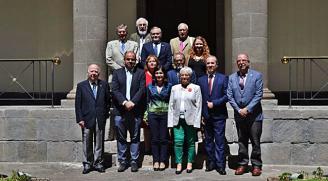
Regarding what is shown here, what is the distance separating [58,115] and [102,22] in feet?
7.61

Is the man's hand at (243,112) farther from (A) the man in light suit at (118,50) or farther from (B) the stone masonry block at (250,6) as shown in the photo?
(B) the stone masonry block at (250,6)

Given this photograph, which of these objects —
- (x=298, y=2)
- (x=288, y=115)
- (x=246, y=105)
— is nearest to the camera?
(x=246, y=105)

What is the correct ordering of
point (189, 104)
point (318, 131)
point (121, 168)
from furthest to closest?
point (318, 131) < point (121, 168) < point (189, 104)

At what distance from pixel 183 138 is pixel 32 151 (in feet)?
12.6

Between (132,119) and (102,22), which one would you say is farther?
(102,22)

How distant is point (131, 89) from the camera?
10398 millimetres

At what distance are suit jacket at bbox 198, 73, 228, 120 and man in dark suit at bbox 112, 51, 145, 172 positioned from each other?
46.3 inches

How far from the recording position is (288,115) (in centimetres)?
1145

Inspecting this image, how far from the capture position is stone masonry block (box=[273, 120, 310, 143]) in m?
11.5

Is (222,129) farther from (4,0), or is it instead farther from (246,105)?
(4,0)

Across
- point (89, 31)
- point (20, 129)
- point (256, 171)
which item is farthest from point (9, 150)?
point (256, 171)

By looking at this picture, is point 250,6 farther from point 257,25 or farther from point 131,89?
point 131,89

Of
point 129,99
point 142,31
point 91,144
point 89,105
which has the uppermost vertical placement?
point 142,31

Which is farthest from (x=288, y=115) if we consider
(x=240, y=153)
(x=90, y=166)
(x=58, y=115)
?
(x=58, y=115)
